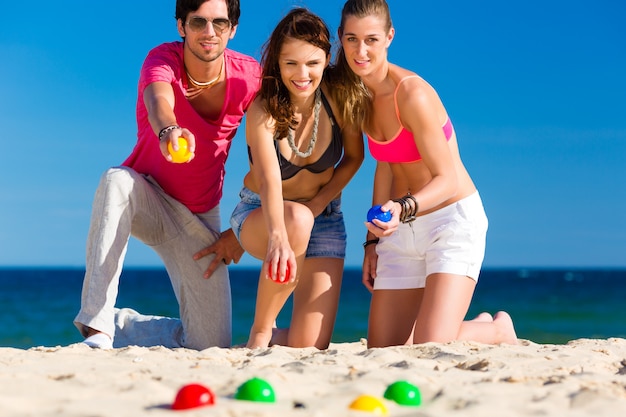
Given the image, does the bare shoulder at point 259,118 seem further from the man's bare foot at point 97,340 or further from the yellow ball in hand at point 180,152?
the man's bare foot at point 97,340

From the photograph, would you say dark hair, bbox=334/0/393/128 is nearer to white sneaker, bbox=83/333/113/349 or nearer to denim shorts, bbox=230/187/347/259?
denim shorts, bbox=230/187/347/259

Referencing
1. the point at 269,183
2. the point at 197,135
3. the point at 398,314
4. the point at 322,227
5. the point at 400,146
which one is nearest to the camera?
the point at 269,183

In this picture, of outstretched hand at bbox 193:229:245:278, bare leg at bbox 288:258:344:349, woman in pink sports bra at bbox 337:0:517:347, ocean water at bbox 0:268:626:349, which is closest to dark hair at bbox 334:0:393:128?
woman in pink sports bra at bbox 337:0:517:347

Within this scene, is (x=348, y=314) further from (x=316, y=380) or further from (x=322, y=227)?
(x=316, y=380)

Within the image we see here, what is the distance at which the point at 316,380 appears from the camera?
3076mm

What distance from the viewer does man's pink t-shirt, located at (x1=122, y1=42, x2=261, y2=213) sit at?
5.16 metres

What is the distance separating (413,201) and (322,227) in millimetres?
895

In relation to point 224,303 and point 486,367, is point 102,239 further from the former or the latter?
point 486,367

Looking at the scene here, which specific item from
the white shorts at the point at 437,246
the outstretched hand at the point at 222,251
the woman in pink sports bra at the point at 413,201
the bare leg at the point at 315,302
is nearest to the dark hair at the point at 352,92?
the woman in pink sports bra at the point at 413,201

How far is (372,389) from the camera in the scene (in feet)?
9.58

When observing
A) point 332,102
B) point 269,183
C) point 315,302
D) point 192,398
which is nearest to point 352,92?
point 332,102

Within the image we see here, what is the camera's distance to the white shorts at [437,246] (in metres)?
4.51

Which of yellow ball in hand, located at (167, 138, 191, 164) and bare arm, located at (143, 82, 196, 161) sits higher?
bare arm, located at (143, 82, 196, 161)

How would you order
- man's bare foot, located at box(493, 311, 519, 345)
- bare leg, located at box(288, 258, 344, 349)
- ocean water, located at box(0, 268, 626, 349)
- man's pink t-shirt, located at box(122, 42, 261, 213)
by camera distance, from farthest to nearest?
ocean water, located at box(0, 268, 626, 349) < man's pink t-shirt, located at box(122, 42, 261, 213) < man's bare foot, located at box(493, 311, 519, 345) < bare leg, located at box(288, 258, 344, 349)
